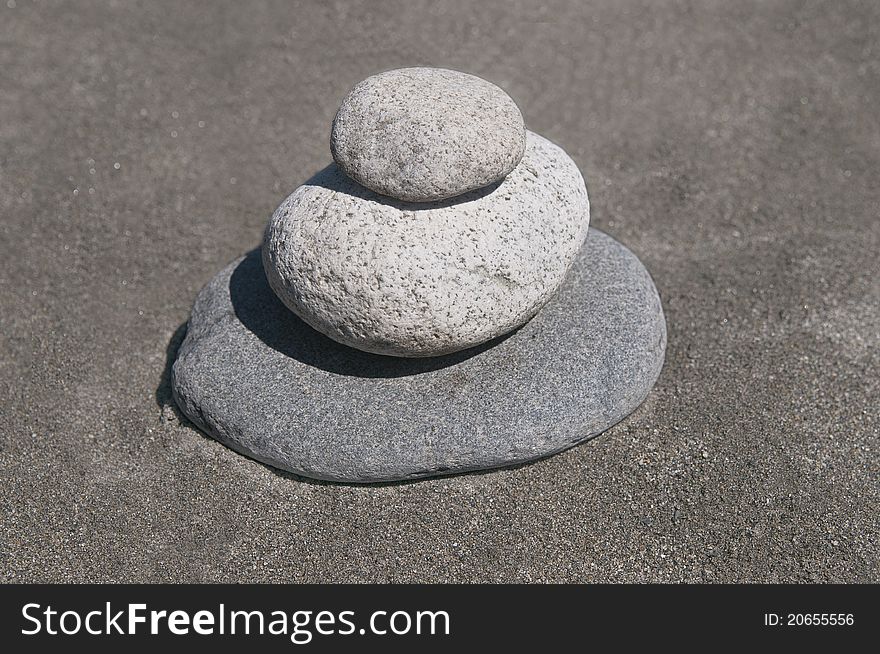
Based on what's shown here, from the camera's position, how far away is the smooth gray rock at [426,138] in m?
4.29

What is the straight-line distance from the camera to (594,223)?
6.86 meters

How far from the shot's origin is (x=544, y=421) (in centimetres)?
477

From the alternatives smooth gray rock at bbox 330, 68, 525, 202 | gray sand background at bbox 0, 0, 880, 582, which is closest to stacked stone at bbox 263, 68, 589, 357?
A: smooth gray rock at bbox 330, 68, 525, 202

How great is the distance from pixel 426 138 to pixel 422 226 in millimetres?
459

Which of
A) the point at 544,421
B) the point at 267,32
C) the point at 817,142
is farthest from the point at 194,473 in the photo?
the point at 817,142

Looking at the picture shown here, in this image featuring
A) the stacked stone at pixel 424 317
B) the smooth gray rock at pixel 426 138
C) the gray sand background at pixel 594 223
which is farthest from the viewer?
the gray sand background at pixel 594 223

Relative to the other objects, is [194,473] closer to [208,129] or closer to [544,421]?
[544,421]

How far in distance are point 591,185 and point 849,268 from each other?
210 cm

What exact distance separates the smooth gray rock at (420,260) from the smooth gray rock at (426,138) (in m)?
0.17

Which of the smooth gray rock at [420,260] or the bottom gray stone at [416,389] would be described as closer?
the smooth gray rock at [420,260]

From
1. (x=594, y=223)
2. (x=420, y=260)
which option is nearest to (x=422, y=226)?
(x=420, y=260)

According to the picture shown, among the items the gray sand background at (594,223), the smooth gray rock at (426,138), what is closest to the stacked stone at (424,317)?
the smooth gray rock at (426,138)

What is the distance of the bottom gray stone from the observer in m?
4.73

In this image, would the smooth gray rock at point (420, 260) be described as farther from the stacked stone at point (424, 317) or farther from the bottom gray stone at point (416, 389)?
the bottom gray stone at point (416, 389)
